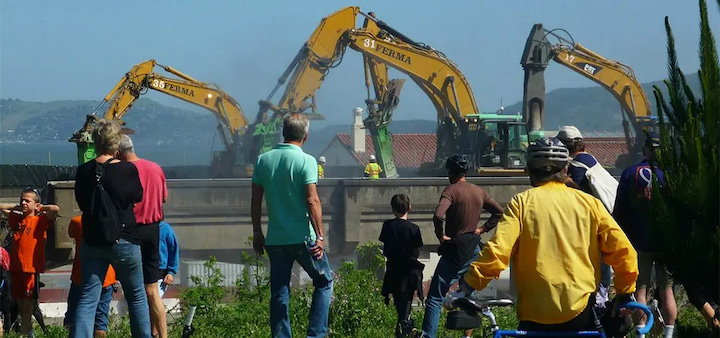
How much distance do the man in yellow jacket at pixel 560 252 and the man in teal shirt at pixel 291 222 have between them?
2474 millimetres

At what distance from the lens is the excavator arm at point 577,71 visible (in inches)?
1425

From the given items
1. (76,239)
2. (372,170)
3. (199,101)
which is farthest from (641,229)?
(199,101)

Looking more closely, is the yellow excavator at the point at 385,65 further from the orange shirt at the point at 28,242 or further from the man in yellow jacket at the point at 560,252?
the man in yellow jacket at the point at 560,252

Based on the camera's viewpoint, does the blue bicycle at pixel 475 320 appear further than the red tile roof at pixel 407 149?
No

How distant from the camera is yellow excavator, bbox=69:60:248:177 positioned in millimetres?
33000

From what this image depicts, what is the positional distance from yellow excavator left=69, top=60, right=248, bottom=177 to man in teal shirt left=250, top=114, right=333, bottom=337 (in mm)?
24929

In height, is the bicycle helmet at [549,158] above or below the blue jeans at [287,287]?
above

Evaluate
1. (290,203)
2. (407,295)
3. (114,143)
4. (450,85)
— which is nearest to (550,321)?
(290,203)

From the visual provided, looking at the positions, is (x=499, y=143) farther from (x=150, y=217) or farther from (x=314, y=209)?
(x=314, y=209)

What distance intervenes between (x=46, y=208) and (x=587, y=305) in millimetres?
5302

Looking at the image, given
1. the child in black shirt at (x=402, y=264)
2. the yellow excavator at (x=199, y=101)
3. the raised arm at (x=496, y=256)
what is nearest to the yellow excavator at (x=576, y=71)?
the yellow excavator at (x=199, y=101)

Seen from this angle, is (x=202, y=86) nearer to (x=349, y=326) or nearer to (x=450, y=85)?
(x=450, y=85)

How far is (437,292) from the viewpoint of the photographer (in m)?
8.81

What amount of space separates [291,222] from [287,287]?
0.47 metres
